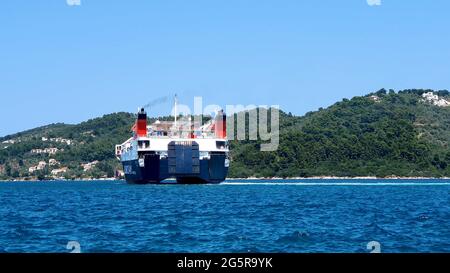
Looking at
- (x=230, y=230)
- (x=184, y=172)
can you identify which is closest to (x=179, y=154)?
(x=184, y=172)

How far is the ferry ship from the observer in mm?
130375

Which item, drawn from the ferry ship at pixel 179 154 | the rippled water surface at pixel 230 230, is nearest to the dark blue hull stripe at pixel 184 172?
the ferry ship at pixel 179 154

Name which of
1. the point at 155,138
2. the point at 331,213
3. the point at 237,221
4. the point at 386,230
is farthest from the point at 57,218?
the point at 155,138

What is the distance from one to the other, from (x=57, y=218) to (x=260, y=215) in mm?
14330

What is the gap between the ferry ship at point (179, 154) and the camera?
130m

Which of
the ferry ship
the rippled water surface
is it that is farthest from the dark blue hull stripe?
the rippled water surface

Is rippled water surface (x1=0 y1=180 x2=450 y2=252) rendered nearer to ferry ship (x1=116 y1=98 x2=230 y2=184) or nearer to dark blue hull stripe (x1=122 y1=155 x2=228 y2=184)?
ferry ship (x1=116 y1=98 x2=230 y2=184)

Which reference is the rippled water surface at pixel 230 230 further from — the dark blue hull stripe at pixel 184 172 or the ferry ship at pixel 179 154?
the dark blue hull stripe at pixel 184 172

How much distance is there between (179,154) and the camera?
130000 mm

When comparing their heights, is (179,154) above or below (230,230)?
above

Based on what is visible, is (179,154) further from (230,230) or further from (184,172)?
(230,230)

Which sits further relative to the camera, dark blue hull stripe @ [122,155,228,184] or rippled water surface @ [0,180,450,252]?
dark blue hull stripe @ [122,155,228,184]
